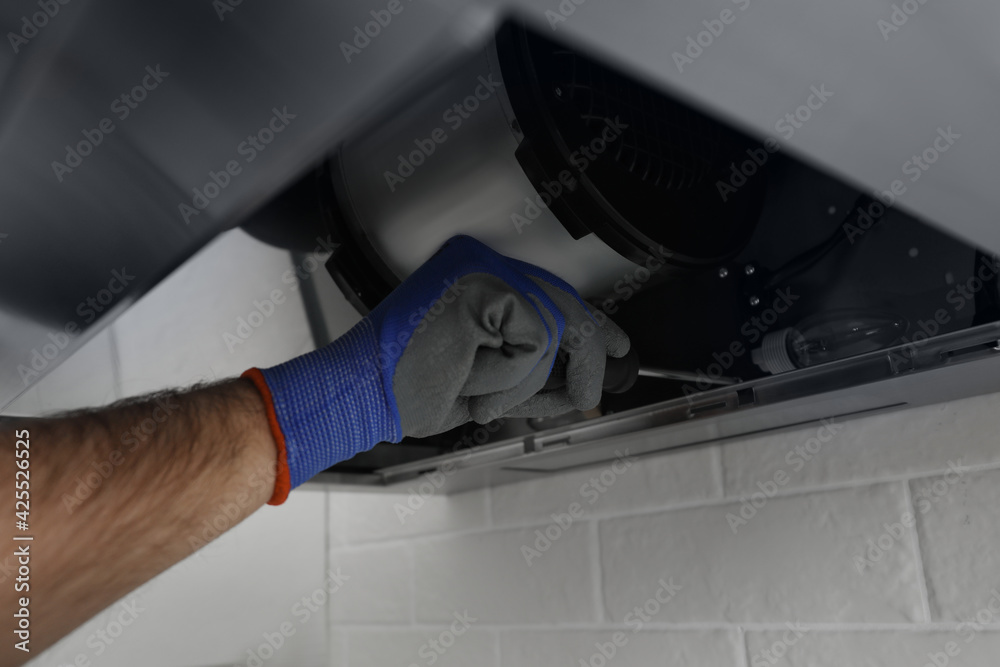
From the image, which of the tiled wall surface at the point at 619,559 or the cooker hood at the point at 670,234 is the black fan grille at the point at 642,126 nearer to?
the cooker hood at the point at 670,234

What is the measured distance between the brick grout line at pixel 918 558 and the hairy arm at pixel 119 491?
652mm

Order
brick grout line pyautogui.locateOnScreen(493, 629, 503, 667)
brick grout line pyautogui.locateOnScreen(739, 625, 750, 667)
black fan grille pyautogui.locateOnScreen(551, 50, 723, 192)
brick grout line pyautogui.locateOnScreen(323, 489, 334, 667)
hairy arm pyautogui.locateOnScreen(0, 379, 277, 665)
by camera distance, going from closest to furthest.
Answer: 1. hairy arm pyautogui.locateOnScreen(0, 379, 277, 665)
2. black fan grille pyautogui.locateOnScreen(551, 50, 723, 192)
3. brick grout line pyautogui.locateOnScreen(739, 625, 750, 667)
4. brick grout line pyautogui.locateOnScreen(493, 629, 503, 667)
5. brick grout line pyautogui.locateOnScreen(323, 489, 334, 667)

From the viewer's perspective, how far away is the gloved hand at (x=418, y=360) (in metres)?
0.52

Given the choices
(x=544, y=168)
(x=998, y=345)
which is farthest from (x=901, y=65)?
(x=998, y=345)

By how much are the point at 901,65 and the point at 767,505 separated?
2.18 ft

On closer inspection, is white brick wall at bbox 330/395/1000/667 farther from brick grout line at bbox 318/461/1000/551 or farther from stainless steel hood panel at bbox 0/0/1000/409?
stainless steel hood panel at bbox 0/0/1000/409

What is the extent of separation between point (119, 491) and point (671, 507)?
27.4 inches

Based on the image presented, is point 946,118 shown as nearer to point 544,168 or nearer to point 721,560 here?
point 544,168

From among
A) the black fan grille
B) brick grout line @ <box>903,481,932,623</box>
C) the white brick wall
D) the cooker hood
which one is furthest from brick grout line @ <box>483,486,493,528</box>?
the black fan grille

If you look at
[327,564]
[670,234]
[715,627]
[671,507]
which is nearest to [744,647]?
[715,627]

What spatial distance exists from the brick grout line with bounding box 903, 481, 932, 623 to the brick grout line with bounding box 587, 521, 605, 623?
0.40m

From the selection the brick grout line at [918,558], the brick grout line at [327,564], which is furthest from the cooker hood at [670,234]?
the brick grout line at [327,564]

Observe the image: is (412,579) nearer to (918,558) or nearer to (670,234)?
(918,558)

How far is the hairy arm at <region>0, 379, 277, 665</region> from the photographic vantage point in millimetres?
427
